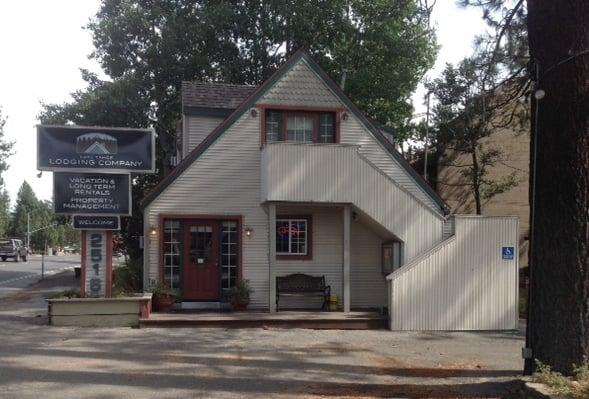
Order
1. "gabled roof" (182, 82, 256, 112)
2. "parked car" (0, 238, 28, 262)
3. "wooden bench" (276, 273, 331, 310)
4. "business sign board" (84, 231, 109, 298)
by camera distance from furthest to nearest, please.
Answer: "parked car" (0, 238, 28, 262) < "gabled roof" (182, 82, 256, 112) < "wooden bench" (276, 273, 331, 310) < "business sign board" (84, 231, 109, 298)

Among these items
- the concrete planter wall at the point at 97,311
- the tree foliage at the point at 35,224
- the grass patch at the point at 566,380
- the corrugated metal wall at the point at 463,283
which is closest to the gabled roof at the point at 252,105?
the corrugated metal wall at the point at 463,283

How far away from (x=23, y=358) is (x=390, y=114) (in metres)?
25.0

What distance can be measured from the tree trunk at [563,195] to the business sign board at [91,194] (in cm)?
987

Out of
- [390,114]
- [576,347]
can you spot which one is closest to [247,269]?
[576,347]

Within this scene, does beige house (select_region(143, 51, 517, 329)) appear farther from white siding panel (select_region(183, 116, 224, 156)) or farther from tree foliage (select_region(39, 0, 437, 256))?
tree foliage (select_region(39, 0, 437, 256))

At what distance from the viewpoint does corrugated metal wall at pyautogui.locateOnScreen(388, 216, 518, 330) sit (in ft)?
46.9

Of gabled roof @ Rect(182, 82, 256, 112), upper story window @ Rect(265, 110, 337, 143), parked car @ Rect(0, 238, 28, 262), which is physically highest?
gabled roof @ Rect(182, 82, 256, 112)

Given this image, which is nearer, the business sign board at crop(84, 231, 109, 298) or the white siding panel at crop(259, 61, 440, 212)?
the business sign board at crop(84, 231, 109, 298)

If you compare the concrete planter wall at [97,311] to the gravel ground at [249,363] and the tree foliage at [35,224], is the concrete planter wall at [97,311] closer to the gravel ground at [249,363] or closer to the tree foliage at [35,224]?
the gravel ground at [249,363]

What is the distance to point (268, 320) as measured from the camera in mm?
14289

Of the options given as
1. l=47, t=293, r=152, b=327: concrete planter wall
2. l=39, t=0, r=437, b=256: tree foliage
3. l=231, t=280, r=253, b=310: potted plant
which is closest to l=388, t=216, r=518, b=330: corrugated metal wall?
l=231, t=280, r=253, b=310: potted plant

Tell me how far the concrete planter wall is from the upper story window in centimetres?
570

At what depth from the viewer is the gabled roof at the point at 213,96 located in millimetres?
18203

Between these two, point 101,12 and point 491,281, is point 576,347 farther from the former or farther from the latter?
point 101,12
